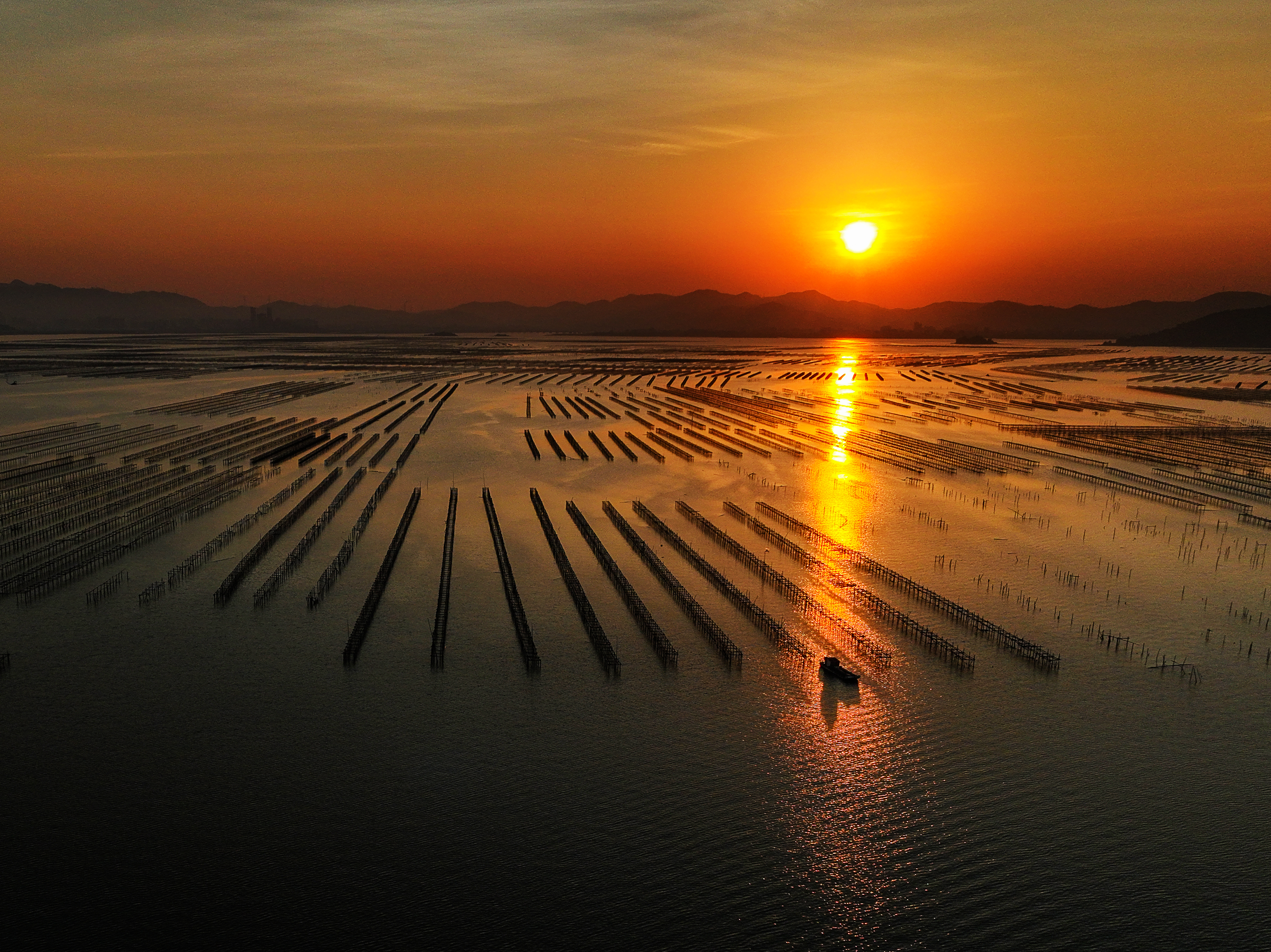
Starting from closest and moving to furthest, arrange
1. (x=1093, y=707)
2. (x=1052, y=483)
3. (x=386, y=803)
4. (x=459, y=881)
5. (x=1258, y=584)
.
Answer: (x=459, y=881) → (x=386, y=803) → (x=1093, y=707) → (x=1258, y=584) → (x=1052, y=483)

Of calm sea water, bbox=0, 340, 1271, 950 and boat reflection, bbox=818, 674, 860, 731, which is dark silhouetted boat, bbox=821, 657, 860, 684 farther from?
calm sea water, bbox=0, 340, 1271, 950

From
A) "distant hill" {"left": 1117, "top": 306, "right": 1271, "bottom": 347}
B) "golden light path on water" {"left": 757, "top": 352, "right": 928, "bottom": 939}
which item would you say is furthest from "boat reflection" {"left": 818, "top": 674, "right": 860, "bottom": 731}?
"distant hill" {"left": 1117, "top": 306, "right": 1271, "bottom": 347}

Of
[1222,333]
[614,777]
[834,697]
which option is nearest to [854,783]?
[834,697]

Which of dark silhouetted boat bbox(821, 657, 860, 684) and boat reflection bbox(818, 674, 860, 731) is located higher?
dark silhouetted boat bbox(821, 657, 860, 684)

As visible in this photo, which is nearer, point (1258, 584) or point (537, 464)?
point (1258, 584)

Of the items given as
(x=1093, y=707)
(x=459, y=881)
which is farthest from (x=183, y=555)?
(x=1093, y=707)

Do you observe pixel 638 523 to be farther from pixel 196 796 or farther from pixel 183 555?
pixel 196 796

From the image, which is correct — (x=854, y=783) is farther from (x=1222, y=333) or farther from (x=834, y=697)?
(x=1222, y=333)
